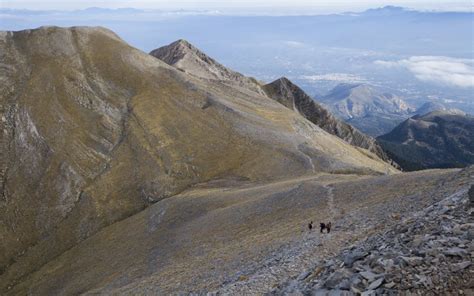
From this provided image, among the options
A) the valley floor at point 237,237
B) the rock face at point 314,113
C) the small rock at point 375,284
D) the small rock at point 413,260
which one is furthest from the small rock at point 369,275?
the rock face at point 314,113

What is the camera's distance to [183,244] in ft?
165

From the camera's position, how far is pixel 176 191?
81.2 m

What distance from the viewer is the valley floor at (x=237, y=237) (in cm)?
3175

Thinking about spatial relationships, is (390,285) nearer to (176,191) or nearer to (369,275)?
(369,275)

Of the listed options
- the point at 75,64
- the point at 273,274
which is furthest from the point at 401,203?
the point at 75,64

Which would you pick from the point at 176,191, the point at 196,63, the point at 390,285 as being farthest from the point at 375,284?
the point at 196,63

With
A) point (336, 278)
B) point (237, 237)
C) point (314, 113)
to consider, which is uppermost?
point (336, 278)

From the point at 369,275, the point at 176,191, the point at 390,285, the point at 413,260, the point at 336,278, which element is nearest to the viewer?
the point at 390,285

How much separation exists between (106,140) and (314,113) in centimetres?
9658

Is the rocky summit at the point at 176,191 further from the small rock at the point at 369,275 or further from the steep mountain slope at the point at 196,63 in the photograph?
the steep mountain slope at the point at 196,63

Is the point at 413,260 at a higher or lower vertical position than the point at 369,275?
higher

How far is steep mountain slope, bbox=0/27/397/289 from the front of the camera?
78188 millimetres

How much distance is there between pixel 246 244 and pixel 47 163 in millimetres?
58567

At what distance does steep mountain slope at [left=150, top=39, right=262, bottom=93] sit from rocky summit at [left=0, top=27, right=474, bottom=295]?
116 ft
